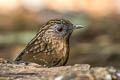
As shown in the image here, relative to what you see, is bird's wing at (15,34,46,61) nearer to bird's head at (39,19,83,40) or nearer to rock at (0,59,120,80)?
bird's head at (39,19,83,40)

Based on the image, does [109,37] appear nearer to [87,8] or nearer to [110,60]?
[110,60]

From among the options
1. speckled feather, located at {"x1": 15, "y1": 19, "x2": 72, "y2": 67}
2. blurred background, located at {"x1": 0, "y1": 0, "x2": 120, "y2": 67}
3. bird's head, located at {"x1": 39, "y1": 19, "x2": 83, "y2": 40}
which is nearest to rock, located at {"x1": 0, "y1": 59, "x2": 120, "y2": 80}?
speckled feather, located at {"x1": 15, "y1": 19, "x2": 72, "y2": 67}

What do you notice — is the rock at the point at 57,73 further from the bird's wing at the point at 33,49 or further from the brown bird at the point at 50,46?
the bird's wing at the point at 33,49

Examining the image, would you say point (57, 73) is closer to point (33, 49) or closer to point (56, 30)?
point (33, 49)

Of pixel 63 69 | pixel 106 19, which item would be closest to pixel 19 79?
pixel 63 69

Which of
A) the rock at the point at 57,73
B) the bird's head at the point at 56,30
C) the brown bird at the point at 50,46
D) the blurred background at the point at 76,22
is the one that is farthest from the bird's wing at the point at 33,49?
the blurred background at the point at 76,22
